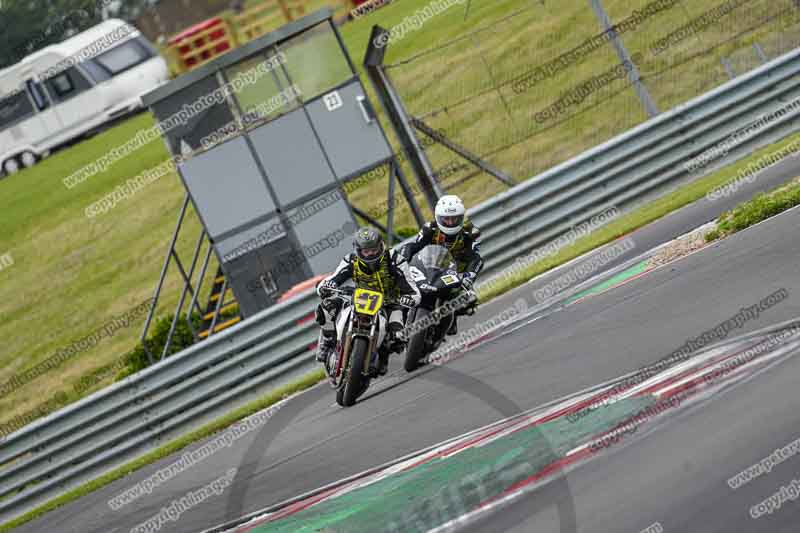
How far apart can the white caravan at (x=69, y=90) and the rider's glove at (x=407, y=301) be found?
88.4 ft

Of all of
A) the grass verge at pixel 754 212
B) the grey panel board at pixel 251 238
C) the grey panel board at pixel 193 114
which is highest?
the grey panel board at pixel 193 114

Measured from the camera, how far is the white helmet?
12133mm

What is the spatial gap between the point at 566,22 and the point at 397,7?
18412 mm

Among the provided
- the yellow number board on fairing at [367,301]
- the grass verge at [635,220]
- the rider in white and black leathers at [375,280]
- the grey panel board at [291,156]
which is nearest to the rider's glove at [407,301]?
the rider in white and black leathers at [375,280]

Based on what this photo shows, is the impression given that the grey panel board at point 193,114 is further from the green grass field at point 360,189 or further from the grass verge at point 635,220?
the grass verge at point 635,220

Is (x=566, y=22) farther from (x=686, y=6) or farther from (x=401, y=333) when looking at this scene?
(x=401, y=333)

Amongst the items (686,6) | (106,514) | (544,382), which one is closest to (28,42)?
(686,6)

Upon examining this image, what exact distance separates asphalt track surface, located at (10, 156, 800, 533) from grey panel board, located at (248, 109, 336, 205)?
4.92 m

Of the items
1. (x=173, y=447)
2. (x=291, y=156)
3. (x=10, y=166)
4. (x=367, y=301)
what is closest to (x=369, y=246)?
(x=367, y=301)

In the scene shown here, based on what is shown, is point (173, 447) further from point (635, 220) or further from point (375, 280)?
point (635, 220)

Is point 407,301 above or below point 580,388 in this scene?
above

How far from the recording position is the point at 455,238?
12.5m

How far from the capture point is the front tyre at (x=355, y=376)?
10805 millimetres

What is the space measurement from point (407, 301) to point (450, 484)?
354 cm
